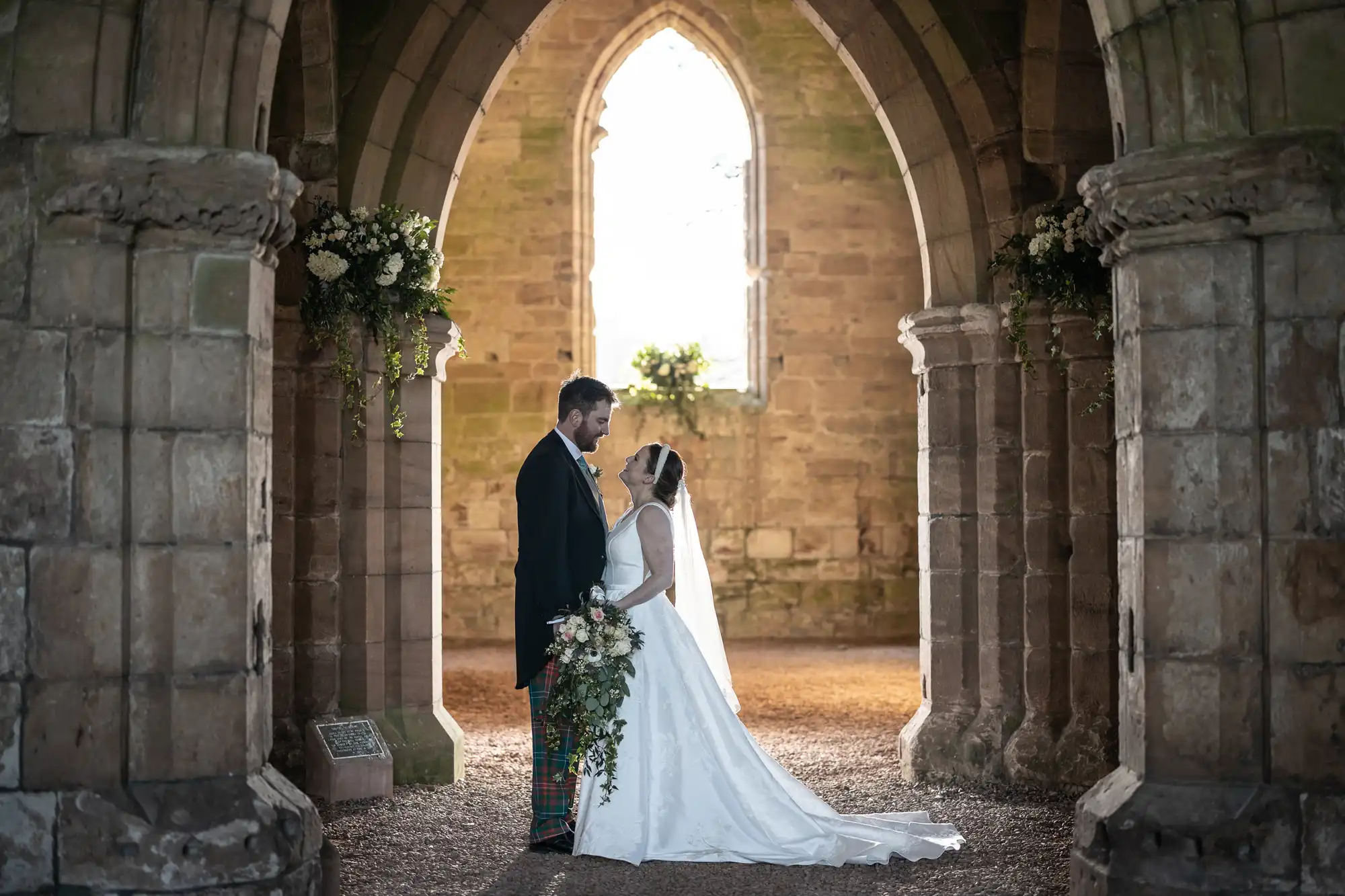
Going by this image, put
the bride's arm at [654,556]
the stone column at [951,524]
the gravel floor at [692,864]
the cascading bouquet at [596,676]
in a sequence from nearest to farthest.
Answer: the gravel floor at [692,864]
the cascading bouquet at [596,676]
the bride's arm at [654,556]
the stone column at [951,524]

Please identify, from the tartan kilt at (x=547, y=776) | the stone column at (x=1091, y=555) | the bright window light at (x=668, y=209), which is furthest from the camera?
the bright window light at (x=668, y=209)

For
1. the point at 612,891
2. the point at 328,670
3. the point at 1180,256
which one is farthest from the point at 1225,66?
the point at 328,670

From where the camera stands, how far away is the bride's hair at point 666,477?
208 inches

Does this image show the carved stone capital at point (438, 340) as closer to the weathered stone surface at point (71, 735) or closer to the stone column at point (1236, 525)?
the weathered stone surface at point (71, 735)

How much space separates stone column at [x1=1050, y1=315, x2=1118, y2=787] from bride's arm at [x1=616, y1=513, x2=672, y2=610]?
2364mm

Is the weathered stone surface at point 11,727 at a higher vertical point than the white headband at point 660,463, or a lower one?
lower

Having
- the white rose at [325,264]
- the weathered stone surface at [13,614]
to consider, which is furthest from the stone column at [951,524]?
the weathered stone surface at [13,614]

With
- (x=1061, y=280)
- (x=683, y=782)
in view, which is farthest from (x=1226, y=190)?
(x=683, y=782)

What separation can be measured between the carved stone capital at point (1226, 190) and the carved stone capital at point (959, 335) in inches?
103

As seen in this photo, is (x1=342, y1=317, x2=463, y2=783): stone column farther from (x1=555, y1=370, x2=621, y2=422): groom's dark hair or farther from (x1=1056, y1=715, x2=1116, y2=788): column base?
(x1=1056, y1=715, x2=1116, y2=788): column base

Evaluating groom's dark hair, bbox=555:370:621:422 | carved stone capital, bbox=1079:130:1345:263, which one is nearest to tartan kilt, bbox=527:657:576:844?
groom's dark hair, bbox=555:370:621:422

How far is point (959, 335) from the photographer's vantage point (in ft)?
22.6

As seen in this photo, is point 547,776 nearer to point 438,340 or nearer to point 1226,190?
point 438,340

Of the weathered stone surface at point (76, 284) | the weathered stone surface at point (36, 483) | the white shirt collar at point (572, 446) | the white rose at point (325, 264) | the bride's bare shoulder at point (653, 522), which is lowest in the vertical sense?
the bride's bare shoulder at point (653, 522)
